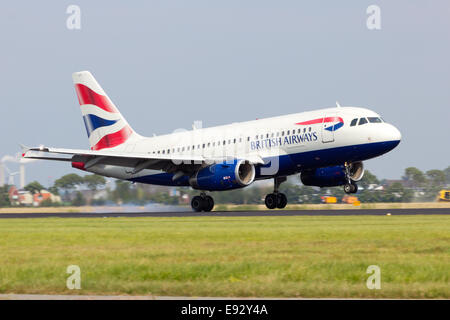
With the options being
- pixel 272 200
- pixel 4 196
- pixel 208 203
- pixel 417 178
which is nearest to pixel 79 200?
pixel 208 203

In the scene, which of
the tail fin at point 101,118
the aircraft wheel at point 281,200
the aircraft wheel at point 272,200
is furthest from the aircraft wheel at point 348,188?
the tail fin at point 101,118

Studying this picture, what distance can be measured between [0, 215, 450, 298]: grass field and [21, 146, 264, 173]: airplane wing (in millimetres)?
15346

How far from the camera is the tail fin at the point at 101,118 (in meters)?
51.9

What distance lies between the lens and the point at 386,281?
1445 cm

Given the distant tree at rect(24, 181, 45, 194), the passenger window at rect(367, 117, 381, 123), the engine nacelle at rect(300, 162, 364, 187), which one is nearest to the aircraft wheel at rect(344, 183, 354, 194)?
the engine nacelle at rect(300, 162, 364, 187)

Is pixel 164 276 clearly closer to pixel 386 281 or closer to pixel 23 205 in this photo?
pixel 386 281

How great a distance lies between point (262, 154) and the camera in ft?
140

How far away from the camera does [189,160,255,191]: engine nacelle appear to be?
4044cm

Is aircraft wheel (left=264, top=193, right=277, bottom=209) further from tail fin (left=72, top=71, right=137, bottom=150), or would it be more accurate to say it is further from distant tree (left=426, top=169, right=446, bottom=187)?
distant tree (left=426, top=169, right=446, bottom=187)

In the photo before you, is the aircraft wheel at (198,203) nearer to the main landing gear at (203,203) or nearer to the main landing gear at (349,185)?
the main landing gear at (203,203)

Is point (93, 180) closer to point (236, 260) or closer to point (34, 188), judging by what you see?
point (34, 188)

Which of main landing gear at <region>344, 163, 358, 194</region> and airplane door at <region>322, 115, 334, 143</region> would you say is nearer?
airplane door at <region>322, 115, 334, 143</region>

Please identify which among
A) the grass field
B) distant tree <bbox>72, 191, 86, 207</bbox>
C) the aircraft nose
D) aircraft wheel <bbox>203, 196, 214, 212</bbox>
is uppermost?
the aircraft nose
